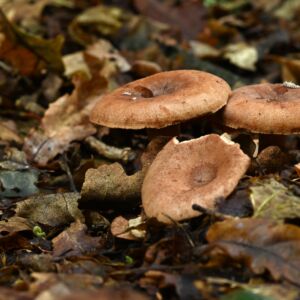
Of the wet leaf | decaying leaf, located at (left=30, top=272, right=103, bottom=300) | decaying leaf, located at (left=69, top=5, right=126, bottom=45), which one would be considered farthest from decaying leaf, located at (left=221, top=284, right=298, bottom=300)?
decaying leaf, located at (left=69, top=5, right=126, bottom=45)

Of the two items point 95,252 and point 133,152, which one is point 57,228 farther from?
point 133,152

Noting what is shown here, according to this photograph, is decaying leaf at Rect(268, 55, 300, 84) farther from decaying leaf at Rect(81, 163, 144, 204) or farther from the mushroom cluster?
decaying leaf at Rect(81, 163, 144, 204)

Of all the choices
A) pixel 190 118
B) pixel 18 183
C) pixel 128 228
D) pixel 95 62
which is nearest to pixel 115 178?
pixel 128 228

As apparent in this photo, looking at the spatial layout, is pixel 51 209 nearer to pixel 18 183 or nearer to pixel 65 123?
pixel 18 183

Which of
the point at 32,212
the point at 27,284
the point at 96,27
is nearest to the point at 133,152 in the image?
the point at 32,212

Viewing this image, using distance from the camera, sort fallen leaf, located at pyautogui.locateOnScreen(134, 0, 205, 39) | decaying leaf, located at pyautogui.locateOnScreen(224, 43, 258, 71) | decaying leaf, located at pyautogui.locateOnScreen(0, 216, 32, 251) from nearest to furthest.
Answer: decaying leaf, located at pyautogui.locateOnScreen(0, 216, 32, 251) < decaying leaf, located at pyautogui.locateOnScreen(224, 43, 258, 71) < fallen leaf, located at pyautogui.locateOnScreen(134, 0, 205, 39)

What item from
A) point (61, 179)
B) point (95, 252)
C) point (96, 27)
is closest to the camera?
point (95, 252)

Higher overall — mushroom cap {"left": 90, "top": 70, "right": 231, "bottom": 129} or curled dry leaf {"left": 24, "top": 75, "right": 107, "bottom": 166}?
mushroom cap {"left": 90, "top": 70, "right": 231, "bottom": 129}

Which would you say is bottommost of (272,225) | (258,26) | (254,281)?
(258,26)
